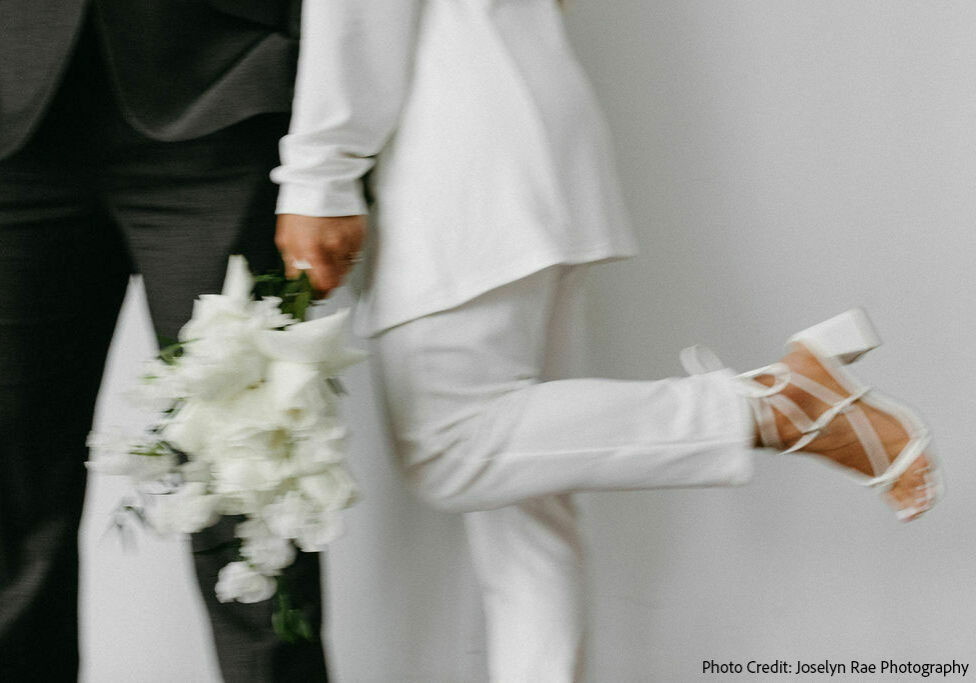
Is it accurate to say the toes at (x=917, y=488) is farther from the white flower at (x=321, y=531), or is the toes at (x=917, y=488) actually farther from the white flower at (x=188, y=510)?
the white flower at (x=188, y=510)

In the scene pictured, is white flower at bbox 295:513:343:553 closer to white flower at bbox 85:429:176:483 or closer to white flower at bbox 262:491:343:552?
white flower at bbox 262:491:343:552

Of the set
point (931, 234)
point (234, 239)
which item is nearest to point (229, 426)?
point (234, 239)

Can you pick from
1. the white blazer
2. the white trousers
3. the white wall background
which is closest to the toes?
the white trousers

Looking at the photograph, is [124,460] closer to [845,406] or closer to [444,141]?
[444,141]

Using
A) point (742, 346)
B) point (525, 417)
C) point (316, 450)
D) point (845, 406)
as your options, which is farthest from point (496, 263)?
point (742, 346)

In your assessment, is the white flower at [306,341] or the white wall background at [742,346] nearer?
the white flower at [306,341]

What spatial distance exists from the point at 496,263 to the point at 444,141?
0.43 ft

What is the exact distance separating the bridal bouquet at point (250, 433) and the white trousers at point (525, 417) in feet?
0.44

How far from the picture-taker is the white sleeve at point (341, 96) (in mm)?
987

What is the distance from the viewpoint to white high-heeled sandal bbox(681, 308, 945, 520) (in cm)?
100

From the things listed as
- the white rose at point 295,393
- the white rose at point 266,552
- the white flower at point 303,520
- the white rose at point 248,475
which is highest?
the white rose at point 295,393

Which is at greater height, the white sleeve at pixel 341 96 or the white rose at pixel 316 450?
the white sleeve at pixel 341 96

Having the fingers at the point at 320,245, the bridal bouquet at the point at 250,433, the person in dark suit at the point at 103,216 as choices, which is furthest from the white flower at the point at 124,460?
the fingers at the point at 320,245

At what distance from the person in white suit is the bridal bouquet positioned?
132 millimetres
